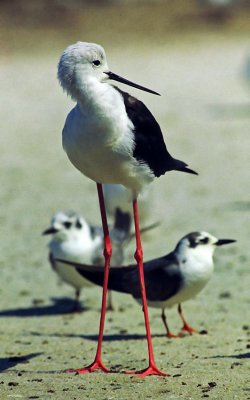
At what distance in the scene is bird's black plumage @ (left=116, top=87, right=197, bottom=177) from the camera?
18.1 feet

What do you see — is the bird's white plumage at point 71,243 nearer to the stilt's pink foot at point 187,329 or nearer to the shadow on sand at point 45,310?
the shadow on sand at point 45,310

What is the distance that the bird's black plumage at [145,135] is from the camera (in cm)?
550

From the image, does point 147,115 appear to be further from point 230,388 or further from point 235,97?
point 235,97

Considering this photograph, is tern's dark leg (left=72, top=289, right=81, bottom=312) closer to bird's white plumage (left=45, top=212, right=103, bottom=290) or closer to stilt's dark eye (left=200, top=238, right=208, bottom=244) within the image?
bird's white plumage (left=45, top=212, right=103, bottom=290)

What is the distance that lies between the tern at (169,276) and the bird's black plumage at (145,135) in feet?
4.17

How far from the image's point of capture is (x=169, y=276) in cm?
690

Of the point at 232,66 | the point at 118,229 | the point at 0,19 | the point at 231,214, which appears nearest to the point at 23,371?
the point at 118,229

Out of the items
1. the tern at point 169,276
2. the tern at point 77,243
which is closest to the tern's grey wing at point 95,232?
the tern at point 77,243

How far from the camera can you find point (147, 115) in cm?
558

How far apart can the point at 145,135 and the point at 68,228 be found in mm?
2800

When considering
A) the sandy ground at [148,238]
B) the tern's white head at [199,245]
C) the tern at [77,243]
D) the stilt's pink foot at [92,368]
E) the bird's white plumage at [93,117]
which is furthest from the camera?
the tern at [77,243]

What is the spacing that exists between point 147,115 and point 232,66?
17675 mm

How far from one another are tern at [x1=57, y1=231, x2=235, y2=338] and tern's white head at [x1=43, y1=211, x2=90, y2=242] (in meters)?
1.23

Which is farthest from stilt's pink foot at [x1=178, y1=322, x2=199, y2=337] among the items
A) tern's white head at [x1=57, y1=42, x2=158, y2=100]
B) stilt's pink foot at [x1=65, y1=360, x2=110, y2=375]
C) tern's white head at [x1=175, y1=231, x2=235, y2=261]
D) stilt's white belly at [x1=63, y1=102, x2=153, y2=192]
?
tern's white head at [x1=57, y1=42, x2=158, y2=100]
